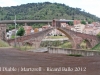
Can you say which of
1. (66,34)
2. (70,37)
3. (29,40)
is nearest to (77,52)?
(29,40)

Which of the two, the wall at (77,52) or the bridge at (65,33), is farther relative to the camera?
the bridge at (65,33)

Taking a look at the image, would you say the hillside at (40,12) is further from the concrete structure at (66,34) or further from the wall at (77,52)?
the wall at (77,52)

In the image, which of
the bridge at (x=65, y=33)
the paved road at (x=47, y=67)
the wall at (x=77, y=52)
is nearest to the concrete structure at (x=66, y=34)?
the bridge at (x=65, y=33)

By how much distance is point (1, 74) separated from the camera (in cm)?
1125

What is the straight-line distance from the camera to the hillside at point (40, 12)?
113 m

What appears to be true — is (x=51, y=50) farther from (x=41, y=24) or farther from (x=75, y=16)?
(x=75, y=16)

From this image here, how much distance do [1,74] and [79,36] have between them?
4757 cm

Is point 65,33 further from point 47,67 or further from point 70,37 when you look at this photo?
point 47,67

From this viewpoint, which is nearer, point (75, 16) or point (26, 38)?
point (26, 38)

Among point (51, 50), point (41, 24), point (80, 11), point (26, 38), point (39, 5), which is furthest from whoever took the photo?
point (80, 11)

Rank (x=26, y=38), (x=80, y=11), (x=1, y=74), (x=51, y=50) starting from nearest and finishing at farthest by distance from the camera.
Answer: (x=1, y=74) < (x=51, y=50) < (x=26, y=38) < (x=80, y=11)

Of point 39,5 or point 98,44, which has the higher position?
point 39,5

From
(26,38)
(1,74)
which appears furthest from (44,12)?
(1,74)

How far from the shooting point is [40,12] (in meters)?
116
